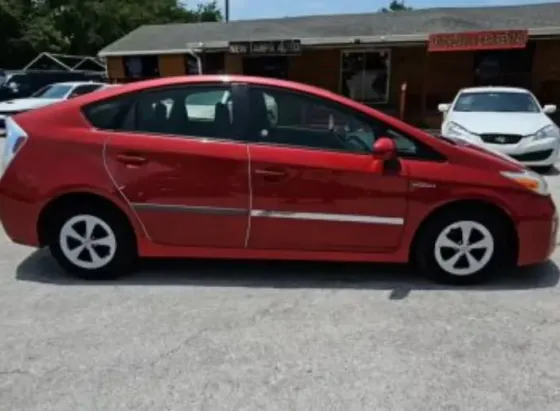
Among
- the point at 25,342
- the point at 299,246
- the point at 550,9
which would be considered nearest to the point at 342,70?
the point at 550,9

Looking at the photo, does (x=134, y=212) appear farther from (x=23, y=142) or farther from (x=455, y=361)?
(x=455, y=361)

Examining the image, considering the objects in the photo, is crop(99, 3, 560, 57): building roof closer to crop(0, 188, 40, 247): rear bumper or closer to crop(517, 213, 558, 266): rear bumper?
crop(517, 213, 558, 266): rear bumper

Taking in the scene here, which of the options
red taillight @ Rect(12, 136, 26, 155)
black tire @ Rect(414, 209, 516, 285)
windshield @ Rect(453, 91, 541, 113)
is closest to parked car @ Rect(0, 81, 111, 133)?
windshield @ Rect(453, 91, 541, 113)

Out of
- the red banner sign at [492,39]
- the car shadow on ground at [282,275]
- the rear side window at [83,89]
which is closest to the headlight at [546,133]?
the car shadow on ground at [282,275]

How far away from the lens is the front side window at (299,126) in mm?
4289

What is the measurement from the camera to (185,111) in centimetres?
438

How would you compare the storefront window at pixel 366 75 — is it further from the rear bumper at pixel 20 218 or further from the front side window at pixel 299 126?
the rear bumper at pixel 20 218

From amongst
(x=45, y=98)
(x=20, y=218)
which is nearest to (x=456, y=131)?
(x=20, y=218)

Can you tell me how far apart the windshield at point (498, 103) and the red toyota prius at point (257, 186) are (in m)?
6.79

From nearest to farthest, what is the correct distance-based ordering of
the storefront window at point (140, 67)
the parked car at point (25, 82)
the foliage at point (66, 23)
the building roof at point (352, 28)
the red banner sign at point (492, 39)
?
the red banner sign at point (492, 39) → the building roof at point (352, 28) → the parked car at point (25, 82) → the storefront window at point (140, 67) → the foliage at point (66, 23)

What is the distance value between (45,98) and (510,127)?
12347 millimetres

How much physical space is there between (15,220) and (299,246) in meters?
2.17

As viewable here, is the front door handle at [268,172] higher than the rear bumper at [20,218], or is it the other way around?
the front door handle at [268,172]

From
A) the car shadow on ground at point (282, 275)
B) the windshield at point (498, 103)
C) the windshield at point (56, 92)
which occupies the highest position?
the windshield at point (498, 103)
